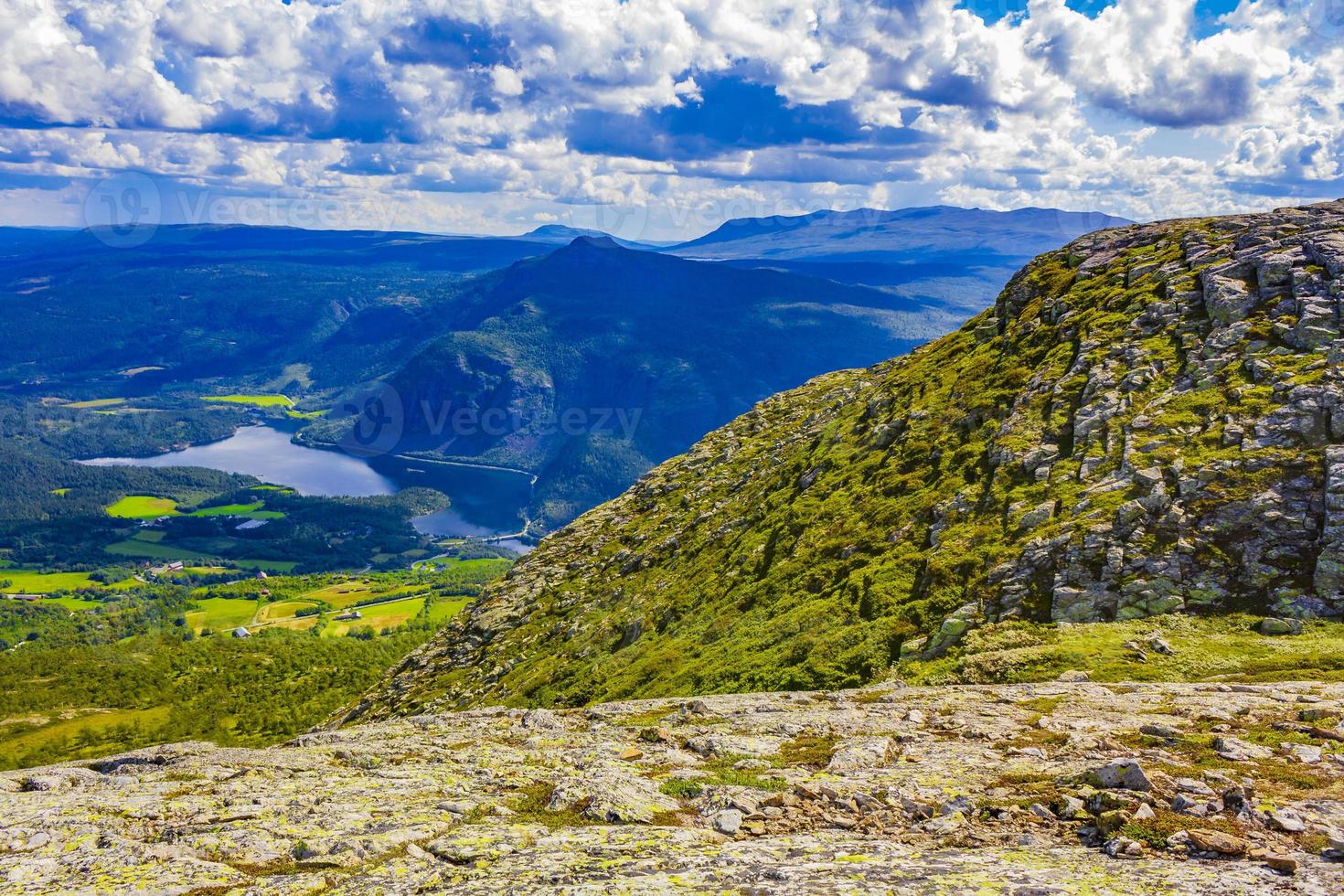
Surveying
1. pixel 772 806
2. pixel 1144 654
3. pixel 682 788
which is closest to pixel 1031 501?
pixel 1144 654

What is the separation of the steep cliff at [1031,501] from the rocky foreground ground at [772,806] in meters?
8.04

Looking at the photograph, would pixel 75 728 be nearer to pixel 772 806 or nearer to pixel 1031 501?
pixel 1031 501

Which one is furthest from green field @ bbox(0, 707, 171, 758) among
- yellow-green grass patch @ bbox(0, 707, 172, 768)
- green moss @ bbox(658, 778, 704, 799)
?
green moss @ bbox(658, 778, 704, 799)

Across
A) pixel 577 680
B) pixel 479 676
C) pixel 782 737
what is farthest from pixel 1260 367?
pixel 479 676

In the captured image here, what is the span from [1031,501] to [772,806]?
28.6 meters

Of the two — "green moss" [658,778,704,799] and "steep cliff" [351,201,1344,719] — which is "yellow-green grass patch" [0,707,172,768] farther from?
"green moss" [658,778,704,799]

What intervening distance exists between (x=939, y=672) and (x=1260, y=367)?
85.7 feet

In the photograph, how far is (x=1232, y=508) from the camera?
116 feet

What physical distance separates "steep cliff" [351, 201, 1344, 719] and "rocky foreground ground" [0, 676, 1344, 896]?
26.4 feet

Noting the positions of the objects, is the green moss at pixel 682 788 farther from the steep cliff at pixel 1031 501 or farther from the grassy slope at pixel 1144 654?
the steep cliff at pixel 1031 501

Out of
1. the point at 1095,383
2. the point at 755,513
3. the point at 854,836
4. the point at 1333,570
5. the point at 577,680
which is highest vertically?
the point at 1095,383

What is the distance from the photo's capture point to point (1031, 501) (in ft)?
142

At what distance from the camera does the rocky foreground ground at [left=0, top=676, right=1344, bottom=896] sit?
54.1ft

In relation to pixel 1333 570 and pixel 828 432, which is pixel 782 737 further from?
pixel 828 432
